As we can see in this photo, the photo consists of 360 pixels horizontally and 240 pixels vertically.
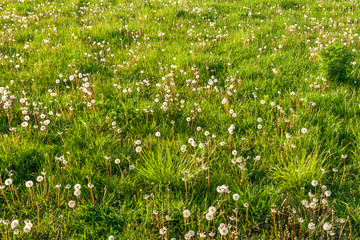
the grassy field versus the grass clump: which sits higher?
the grass clump

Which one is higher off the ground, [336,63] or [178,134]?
[336,63]

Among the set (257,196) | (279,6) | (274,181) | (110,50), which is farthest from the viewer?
(279,6)

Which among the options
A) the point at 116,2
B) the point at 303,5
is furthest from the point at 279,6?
the point at 116,2

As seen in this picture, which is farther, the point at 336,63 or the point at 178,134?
the point at 336,63

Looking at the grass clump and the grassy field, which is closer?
the grassy field

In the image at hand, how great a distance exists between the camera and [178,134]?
3617 mm

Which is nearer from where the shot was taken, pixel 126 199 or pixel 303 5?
pixel 126 199

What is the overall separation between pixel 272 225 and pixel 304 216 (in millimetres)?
305

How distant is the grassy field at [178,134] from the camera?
2.62 metres

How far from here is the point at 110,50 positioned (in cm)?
617

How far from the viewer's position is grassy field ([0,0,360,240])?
2615mm

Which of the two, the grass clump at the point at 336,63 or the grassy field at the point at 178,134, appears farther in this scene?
the grass clump at the point at 336,63

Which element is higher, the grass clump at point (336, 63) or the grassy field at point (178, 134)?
the grass clump at point (336, 63)

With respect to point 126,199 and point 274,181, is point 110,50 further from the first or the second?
point 274,181
